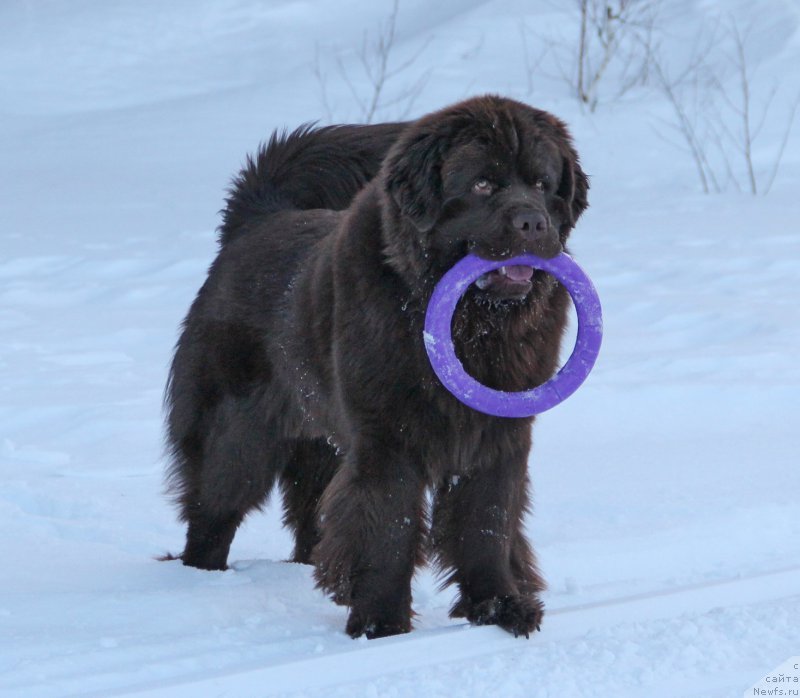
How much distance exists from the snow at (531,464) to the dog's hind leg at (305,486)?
0.26 m

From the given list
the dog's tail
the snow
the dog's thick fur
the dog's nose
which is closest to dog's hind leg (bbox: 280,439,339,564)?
the snow

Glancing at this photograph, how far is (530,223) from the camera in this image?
10.1ft

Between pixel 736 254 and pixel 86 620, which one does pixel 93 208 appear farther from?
pixel 86 620

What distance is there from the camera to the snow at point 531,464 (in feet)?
9.73

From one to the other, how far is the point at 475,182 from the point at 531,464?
2303 mm

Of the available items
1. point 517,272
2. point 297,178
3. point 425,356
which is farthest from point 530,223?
point 297,178

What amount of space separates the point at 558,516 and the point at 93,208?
8.56 metres

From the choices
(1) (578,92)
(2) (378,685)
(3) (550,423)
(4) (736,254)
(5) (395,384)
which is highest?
(5) (395,384)

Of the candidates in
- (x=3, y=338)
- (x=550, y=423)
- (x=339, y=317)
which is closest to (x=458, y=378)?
(x=339, y=317)

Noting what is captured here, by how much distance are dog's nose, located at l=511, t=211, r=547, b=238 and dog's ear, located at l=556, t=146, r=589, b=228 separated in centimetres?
37

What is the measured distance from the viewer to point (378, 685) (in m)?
2.79

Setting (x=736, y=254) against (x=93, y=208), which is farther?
(x=93, y=208)

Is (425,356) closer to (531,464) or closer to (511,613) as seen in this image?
(511,613)

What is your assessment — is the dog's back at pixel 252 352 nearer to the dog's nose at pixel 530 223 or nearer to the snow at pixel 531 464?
the snow at pixel 531 464
